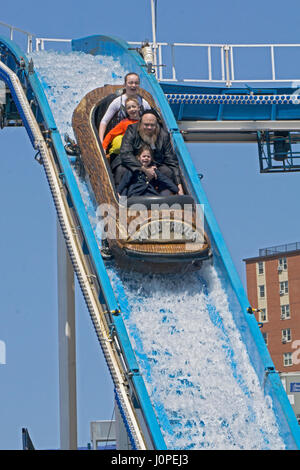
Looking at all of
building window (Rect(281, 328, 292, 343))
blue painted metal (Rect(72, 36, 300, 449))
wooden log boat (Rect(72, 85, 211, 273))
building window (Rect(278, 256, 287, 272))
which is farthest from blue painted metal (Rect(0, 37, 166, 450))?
building window (Rect(278, 256, 287, 272))

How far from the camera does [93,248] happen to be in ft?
38.5

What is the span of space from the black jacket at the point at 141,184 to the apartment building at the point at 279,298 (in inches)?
1476

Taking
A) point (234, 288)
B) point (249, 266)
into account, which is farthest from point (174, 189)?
point (249, 266)

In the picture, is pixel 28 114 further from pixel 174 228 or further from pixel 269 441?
pixel 269 441

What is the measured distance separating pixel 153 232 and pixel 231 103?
6.42 metres

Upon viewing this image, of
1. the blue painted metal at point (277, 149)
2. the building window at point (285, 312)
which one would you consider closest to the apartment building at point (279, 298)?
the building window at point (285, 312)

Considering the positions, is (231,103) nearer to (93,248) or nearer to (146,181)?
(146,181)

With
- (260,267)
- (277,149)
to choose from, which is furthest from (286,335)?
(277,149)

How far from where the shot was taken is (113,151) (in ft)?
42.7

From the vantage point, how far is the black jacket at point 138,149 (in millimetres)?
12539

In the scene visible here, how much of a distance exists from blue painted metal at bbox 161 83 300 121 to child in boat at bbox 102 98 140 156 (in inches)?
160

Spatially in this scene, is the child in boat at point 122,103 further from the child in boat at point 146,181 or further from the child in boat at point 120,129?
the child in boat at point 146,181

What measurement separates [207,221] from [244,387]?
2.07 meters

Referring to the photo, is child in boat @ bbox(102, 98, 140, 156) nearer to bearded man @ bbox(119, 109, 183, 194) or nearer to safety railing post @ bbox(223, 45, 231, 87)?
bearded man @ bbox(119, 109, 183, 194)
